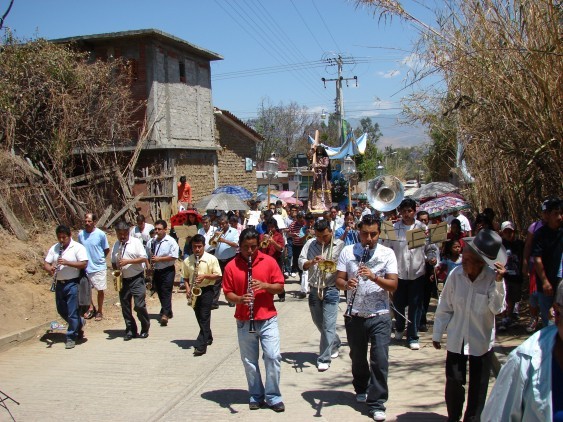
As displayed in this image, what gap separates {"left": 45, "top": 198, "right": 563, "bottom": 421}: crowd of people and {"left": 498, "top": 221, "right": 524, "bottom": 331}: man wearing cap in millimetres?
17

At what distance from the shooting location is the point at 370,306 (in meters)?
5.77

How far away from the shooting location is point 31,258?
11.6 m

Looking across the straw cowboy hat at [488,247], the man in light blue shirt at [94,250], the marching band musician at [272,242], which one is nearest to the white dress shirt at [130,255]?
the man in light blue shirt at [94,250]

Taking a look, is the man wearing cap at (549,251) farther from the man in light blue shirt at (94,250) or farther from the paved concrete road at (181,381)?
the man in light blue shirt at (94,250)

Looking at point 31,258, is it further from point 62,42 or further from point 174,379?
point 62,42

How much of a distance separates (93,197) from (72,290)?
8.61m

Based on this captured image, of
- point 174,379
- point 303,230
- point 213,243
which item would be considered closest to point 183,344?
point 174,379

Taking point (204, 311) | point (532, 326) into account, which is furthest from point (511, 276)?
point (204, 311)

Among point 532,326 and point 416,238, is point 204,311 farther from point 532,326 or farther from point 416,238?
point 532,326

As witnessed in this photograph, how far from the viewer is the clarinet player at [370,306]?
565cm

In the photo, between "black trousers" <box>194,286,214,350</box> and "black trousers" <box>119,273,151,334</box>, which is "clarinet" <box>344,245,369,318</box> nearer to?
"black trousers" <box>194,286,214,350</box>

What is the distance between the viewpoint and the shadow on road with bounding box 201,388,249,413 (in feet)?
20.6

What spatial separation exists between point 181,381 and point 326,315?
1913mm

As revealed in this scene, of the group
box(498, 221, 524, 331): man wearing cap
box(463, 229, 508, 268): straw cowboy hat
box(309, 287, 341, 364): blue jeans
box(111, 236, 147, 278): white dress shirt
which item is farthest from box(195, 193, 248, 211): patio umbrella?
box(463, 229, 508, 268): straw cowboy hat
